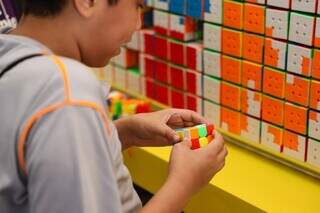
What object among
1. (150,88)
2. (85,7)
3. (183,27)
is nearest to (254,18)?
(183,27)

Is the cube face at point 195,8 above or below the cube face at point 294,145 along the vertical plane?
above

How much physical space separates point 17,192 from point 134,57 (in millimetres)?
1237

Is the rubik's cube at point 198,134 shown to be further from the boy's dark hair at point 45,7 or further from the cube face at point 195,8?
the cube face at point 195,8

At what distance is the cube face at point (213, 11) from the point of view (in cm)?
142

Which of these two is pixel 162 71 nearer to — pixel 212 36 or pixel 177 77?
pixel 177 77

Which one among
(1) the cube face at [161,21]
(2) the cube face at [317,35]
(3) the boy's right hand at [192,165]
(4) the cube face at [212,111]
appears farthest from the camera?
(1) the cube face at [161,21]

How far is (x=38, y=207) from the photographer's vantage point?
0.57 m

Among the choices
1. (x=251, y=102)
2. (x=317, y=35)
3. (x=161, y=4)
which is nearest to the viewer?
(x=317, y=35)

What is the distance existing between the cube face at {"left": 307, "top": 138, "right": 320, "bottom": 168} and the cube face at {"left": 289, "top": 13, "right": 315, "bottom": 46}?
0.78ft

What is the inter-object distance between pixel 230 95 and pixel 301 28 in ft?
1.00

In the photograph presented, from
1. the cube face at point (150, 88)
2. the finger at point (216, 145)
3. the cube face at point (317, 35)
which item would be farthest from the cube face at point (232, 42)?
the finger at point (216, 145)

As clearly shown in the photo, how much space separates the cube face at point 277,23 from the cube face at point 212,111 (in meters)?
0.29

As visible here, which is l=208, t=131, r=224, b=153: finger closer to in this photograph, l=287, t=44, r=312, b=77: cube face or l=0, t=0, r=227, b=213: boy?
l=0, t=0, r=227, b=213: boy

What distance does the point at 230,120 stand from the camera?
1.48m
